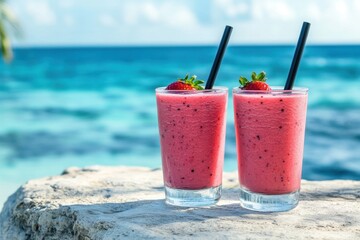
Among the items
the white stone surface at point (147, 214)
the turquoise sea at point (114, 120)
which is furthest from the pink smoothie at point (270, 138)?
the turquoise sea at point (114, 120)

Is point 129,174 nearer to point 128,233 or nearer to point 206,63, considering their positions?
point 128,233

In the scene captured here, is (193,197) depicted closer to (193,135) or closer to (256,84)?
(193,135)

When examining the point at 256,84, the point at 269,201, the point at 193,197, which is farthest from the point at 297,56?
the point at 193,197

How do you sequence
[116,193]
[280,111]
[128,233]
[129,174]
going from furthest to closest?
[129,174] < [116,193] < [280,111] < [128,233]

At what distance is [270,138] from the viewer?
229 cm

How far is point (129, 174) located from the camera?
10.2 ft

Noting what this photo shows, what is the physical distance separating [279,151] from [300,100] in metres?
0.20

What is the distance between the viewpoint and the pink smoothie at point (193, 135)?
2340 millimetres

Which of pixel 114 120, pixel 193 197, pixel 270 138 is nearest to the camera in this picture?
pixel 270 138

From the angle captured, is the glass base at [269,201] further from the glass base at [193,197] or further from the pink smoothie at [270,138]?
the glass base at [193,197]

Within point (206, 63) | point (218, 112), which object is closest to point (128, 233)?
point (218, 112)

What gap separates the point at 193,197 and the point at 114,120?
1355cm

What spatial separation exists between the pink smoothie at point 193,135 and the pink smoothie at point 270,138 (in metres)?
0.08

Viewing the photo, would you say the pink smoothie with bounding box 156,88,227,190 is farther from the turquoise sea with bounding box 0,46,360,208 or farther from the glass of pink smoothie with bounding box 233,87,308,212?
the turquoise sea with bounding box 0,46,360,208
